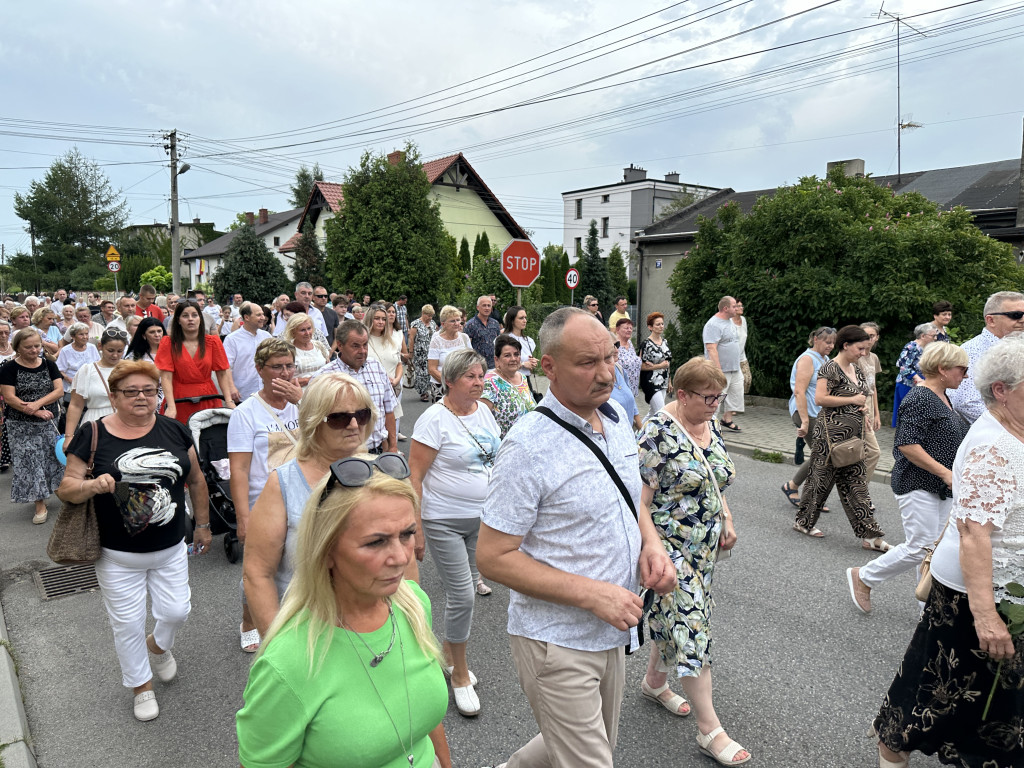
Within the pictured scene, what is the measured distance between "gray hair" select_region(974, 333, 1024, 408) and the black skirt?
0.82 metres

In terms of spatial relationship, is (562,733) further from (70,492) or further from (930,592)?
(70,492)

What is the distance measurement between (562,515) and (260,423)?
7.33ft

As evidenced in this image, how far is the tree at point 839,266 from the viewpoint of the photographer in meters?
11.7

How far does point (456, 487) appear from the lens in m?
3.66

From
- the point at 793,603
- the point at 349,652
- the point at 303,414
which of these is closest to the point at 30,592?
the point at 303,414

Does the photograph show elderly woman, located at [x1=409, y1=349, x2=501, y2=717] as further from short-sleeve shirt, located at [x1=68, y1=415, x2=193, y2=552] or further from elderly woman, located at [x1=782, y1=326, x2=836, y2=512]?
elderly woman, located at [x1=782, y1=326, x2=836, y2=512]

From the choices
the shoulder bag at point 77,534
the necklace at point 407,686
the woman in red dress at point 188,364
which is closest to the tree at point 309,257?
the woman in red dress at point 188,364

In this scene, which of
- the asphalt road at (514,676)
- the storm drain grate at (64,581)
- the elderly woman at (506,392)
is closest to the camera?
the asphalt road at (514,676)

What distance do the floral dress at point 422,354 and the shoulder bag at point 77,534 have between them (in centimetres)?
946

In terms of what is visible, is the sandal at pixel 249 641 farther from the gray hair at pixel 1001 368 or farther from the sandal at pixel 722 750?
the gray hair at pixel 1001 368

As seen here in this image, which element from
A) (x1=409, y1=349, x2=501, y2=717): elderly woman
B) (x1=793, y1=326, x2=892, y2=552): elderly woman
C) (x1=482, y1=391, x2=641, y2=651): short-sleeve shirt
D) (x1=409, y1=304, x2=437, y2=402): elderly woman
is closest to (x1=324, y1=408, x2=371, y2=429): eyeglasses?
(x1=482, y1=391, x2=641, y2=651): short-sleeve shirt

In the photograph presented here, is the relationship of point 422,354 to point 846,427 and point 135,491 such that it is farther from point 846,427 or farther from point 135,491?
point 135,491

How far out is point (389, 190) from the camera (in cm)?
2598

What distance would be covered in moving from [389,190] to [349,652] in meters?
25.9
